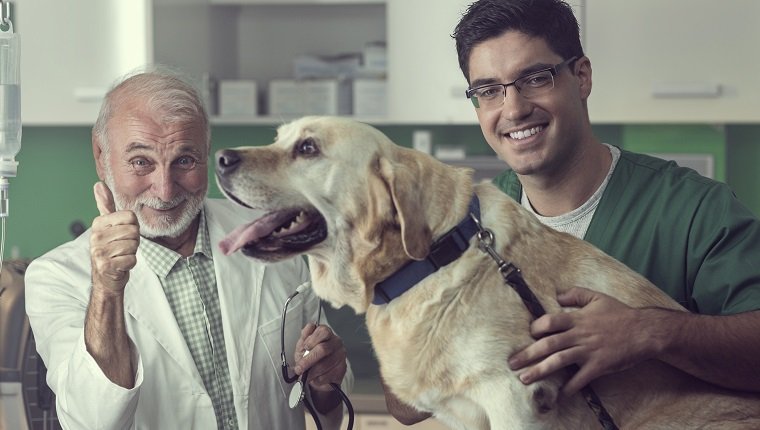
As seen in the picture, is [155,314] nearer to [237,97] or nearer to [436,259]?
[436,259]

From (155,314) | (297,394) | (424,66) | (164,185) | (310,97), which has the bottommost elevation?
(297,394)

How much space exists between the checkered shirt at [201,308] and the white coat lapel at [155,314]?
0.02m

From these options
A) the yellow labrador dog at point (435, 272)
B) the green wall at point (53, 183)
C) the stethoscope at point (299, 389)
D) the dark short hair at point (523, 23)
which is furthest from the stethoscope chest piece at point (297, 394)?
the green wall at point (53, 183)

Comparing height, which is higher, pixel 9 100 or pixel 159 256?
pixel 9 100

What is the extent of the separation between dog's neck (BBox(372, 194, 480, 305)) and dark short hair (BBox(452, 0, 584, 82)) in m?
0.35

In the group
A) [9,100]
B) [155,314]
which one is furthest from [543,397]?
[9,100]

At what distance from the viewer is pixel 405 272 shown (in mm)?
1359

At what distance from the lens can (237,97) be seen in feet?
11.1

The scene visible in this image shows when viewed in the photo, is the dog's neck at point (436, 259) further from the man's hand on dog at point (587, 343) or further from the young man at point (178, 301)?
the young man at point (178, 301)

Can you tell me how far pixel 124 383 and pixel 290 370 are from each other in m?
0.32

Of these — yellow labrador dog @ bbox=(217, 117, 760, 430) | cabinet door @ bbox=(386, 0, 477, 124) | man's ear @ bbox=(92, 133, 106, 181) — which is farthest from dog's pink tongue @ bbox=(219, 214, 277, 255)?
cabinet door @ bbox=(386, 0, 477, 124)

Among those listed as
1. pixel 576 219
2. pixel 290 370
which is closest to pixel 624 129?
pixel 576 219

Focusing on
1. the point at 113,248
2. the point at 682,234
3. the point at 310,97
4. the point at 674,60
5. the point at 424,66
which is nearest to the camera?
the point at 113,248

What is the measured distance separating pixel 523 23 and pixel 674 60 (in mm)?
1602
